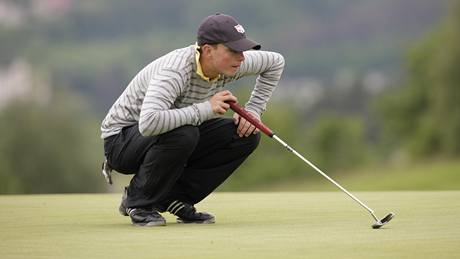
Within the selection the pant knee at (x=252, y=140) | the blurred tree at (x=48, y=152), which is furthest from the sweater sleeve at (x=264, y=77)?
the blurred tree at (x=48, y=152)

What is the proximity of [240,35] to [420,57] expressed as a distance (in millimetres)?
94110

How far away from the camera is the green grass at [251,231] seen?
5562 millimetres

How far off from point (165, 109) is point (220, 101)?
34 cm

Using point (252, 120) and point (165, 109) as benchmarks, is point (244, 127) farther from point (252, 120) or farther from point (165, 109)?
point (165, 109)

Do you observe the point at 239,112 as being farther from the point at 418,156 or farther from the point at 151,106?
the point at 418,156

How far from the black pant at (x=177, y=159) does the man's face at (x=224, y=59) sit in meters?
0.40

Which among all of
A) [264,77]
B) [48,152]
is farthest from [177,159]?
[48,152]

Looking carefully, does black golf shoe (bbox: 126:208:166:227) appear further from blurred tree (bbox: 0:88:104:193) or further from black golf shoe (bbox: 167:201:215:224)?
blurred tree (bbox: 0:88:104:193)

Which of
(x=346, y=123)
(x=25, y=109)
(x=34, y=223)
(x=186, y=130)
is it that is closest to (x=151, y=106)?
(x=186, y=130)

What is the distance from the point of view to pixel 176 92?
277 inches

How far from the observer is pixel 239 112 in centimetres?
737

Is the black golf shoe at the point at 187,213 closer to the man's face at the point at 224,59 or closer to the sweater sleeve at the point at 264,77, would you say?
the sweater sleeve at the point at 264,77

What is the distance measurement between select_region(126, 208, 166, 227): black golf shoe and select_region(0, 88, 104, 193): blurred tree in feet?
179

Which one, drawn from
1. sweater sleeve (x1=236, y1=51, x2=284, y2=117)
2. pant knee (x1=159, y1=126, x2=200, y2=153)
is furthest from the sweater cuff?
sweater sleeve (x1=236, y1=51, x2=284, y2=117)
